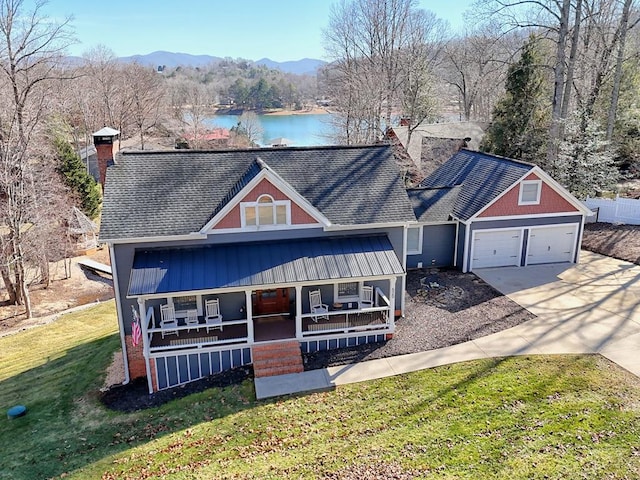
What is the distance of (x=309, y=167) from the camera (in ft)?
55.6

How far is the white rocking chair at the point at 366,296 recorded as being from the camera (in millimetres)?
16016

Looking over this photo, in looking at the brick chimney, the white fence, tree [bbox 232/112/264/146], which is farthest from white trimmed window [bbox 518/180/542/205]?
tree [bbox 232/112/264/146]

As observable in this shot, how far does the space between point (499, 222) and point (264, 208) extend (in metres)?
10.6

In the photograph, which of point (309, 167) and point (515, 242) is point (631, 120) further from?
point (309, 167)

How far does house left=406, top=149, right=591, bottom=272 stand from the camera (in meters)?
19.8

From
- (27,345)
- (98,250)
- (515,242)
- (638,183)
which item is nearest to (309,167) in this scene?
(515,242)

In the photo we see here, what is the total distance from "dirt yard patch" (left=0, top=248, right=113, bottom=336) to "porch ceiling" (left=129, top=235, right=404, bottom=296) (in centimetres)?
1227

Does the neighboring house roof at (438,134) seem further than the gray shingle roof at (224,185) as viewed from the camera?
Yes

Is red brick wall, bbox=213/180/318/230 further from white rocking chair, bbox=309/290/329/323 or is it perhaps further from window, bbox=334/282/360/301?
window, bbox=334/282/360/301

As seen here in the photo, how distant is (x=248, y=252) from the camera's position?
14.8m

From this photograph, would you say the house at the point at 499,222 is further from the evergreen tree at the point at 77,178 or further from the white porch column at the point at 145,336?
the evergreen tree at the point at 77,178

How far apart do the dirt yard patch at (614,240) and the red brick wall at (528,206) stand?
12.3 feet

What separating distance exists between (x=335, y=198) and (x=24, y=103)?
1790 centimetres

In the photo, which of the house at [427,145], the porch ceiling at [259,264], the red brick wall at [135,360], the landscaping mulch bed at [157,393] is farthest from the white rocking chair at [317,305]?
the house at [427,145]
